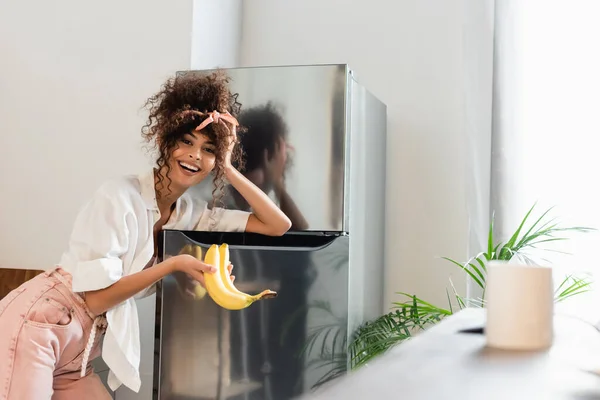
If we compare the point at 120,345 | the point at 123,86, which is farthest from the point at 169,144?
the point at 123,86

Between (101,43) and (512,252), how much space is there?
1.65 m

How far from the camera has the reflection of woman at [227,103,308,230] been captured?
2.19 meters

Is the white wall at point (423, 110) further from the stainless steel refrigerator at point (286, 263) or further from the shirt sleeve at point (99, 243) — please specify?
the shirt sleeve at point (99, 243)

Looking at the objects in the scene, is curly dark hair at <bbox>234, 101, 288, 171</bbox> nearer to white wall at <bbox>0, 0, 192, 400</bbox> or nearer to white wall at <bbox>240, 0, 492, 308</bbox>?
white wall at <bbox>0, 0, 192, 400</bbox>

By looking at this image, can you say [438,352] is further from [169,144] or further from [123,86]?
[123,86]

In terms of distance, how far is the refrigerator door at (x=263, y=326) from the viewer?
2.10 meters

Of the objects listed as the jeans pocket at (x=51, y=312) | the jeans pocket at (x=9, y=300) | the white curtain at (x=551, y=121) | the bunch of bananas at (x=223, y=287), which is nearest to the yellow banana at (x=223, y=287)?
the bunch of bananas at (x=223, y=287)

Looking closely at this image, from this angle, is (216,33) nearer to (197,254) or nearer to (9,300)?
(197,254)

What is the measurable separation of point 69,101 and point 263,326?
121 centimetres

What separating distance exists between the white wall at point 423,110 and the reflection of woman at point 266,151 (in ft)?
2.22

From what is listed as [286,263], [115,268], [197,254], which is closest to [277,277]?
[286,263]

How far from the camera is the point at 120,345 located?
1.84m

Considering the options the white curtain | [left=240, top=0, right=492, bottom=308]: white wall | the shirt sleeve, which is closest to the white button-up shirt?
the shirt sleeve

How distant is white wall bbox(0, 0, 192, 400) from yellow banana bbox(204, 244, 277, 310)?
0.69m
